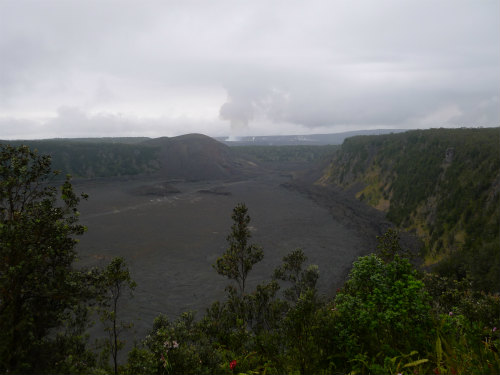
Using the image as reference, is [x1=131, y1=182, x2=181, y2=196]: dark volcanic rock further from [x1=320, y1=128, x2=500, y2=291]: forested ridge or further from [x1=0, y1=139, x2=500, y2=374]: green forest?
[x1=0, y1=139, x2=500, y2=374]: green forest

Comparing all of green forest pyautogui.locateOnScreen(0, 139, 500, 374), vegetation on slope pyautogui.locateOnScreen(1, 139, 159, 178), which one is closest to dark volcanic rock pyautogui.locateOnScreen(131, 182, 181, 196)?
vegetation on slope pyautogui.locateOnScreen(1, 139, 159, 178)

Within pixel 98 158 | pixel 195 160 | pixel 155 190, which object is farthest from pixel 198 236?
pixel 98 158

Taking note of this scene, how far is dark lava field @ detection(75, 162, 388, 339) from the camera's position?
3052 cm

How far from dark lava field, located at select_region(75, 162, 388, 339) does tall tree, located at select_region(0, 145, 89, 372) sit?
10786 mm

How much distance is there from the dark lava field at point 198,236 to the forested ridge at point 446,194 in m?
6.11

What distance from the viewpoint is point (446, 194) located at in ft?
147

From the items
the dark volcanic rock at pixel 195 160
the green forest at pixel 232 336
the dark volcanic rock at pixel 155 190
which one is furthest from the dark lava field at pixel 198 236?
the dark volcanic rock at pixel 195 160

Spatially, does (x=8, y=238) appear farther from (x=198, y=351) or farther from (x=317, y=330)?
(x=317, y=330)

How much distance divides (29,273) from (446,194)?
52.0m

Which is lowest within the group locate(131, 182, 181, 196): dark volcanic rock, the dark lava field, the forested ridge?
the dark lava field

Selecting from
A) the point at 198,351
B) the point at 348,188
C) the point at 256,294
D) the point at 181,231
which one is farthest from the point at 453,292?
the point at 348,188

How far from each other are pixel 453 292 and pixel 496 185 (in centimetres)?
3287

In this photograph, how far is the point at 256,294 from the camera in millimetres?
15414

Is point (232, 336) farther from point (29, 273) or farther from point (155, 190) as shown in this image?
point (155, 190)
